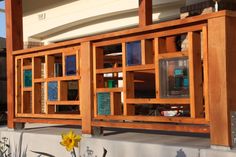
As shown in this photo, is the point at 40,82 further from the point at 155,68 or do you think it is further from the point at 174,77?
the point at 174,77

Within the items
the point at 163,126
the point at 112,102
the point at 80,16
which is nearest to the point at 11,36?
the point at 112,102

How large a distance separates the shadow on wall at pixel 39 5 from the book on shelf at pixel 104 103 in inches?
245

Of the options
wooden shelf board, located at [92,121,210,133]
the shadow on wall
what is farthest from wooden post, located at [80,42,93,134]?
the shadow on wall

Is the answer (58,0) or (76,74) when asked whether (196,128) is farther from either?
(58,0)

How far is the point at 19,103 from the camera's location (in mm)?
6504

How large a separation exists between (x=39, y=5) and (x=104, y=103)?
6.91m

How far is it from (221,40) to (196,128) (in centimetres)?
81

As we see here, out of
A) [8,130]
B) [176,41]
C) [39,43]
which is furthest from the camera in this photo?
[39,43]

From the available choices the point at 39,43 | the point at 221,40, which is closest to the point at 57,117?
the point at 221,40

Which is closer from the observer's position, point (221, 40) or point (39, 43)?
point (221, 40)

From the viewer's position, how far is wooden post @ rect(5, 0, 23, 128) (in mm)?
6578

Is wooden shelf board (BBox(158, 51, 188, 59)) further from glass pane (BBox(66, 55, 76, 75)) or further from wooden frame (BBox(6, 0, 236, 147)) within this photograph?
glass pane (BBox(66, 55, 76, 75))

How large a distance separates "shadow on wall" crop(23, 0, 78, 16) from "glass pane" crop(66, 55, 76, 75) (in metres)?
5.55

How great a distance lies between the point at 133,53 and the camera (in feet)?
15.4
